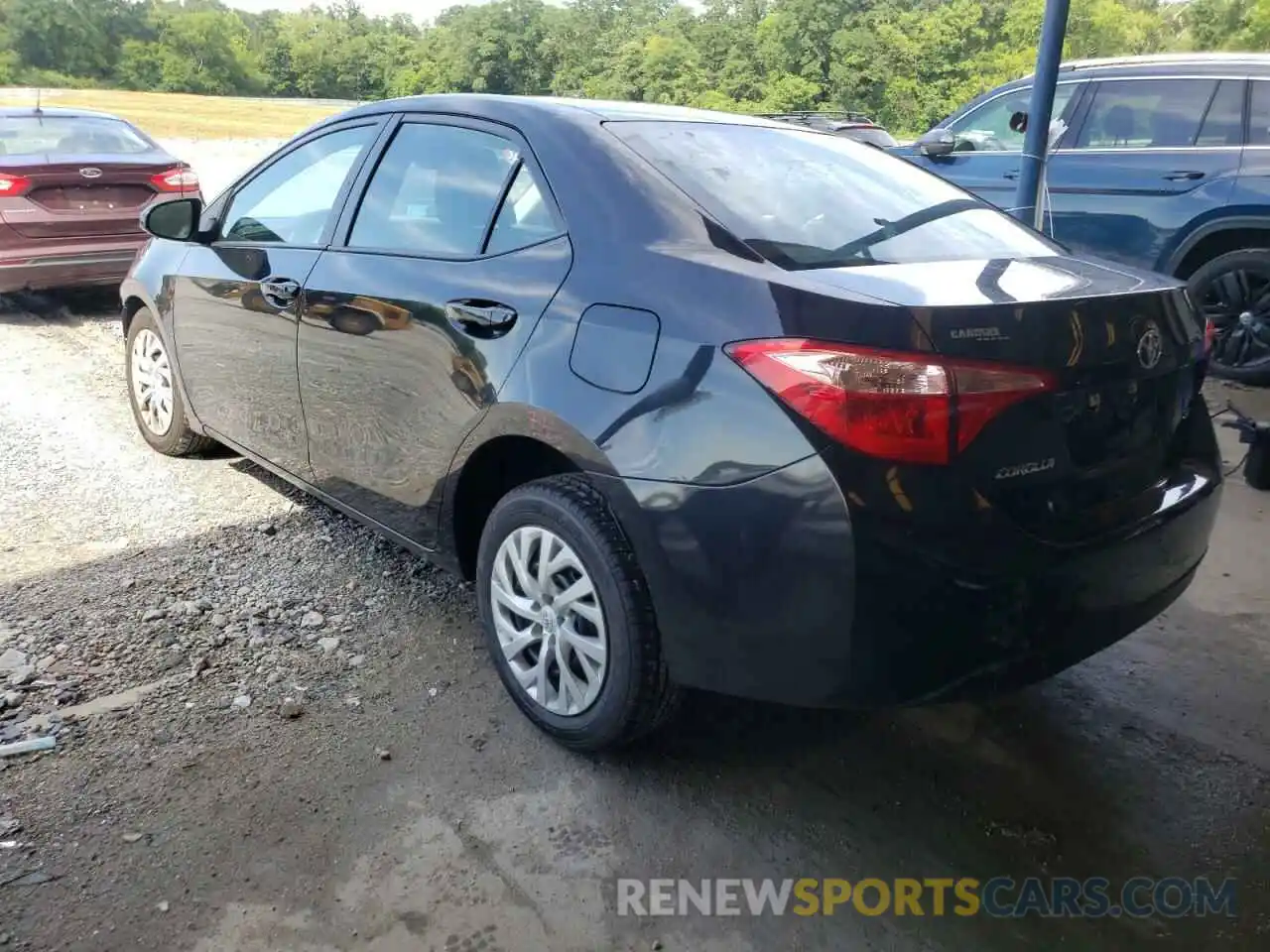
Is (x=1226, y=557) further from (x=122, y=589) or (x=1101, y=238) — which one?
(x=122, y=589)

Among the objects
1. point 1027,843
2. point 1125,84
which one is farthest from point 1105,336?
point 1125,84

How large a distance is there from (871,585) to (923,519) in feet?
0.53

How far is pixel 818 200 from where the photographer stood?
8.68ft

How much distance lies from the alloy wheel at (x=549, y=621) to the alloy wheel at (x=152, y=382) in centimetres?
256

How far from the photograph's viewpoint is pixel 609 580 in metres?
2.32

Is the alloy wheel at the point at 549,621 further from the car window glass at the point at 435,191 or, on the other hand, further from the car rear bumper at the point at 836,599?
the car window glass at the point at 435,191

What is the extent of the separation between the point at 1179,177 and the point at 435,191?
533cm

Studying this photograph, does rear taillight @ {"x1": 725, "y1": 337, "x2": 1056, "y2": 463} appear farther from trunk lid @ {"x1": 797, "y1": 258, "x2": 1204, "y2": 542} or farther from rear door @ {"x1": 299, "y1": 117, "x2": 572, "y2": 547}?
rear door @ {"x1": 299, "y1": 117, "x2": 572, "y2": 547}

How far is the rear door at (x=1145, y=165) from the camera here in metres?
6.27

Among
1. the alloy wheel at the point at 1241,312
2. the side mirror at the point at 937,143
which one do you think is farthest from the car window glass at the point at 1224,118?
the side mirror at the point at 937,143

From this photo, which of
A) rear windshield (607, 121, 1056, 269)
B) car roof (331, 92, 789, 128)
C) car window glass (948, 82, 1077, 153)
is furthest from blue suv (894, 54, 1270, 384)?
car roof (331, 92, 789, 128)

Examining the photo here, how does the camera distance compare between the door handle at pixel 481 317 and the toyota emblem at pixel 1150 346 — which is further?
the door handle at pixel 481 317

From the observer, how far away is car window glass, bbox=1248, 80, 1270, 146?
6086 mm

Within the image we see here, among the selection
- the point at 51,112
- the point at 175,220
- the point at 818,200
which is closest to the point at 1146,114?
the point at 818,200
